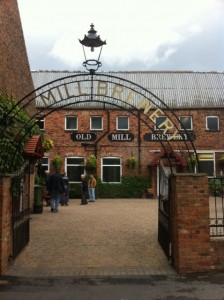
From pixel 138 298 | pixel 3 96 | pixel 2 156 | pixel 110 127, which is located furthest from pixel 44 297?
pixel 110 127

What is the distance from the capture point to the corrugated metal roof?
28328 mm

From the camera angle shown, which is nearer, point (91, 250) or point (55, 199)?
point (91, 250)

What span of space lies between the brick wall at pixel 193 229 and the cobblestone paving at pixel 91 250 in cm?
44

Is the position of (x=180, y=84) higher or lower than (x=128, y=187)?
higher

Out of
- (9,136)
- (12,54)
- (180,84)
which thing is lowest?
(9,136)

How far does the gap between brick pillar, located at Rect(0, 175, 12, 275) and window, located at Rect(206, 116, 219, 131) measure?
21.6m

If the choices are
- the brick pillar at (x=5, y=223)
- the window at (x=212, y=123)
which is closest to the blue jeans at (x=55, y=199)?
the brick pillar at (x=5, y=223)

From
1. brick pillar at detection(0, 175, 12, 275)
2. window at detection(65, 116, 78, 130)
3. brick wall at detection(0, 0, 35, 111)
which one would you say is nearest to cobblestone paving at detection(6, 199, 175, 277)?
brick pillar at detection(0, 175, 12, 275)

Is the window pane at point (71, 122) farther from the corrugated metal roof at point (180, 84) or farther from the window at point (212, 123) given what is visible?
the window at point (212, 123)

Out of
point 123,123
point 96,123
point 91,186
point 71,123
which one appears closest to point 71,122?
point 71,123

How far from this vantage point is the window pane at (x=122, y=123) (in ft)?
91.0

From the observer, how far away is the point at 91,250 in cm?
911

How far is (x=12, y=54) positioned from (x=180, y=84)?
720 inches

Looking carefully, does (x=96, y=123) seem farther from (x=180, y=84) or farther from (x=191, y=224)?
(x=191, y=224)
